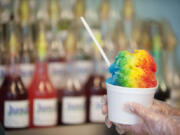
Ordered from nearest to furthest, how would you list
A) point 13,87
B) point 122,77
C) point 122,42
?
point 122,77 < point 13,87 < point 122,42

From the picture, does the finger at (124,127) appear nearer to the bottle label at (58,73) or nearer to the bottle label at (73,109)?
the bottle label at (73,109)

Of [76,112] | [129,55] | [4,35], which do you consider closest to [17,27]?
[4,35]

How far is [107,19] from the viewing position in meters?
1.33

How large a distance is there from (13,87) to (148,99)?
464mm

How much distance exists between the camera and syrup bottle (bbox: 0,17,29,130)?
105cm

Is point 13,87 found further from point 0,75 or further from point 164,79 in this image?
point 164,79

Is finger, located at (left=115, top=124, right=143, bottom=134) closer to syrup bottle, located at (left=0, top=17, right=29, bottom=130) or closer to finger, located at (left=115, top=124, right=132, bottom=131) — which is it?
finger, located at (left=115, top=124, right=132, bottom=131)

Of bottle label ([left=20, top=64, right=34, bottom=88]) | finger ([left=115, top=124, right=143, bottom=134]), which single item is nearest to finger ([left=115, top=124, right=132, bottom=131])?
finger ([left=115, top=124, right=143, bottom=134])

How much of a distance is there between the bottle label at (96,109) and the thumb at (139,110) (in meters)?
0.42

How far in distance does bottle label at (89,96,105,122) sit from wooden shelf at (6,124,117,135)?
0.02m

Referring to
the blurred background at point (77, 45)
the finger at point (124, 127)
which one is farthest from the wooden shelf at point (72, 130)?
the finger at point (124, 127)

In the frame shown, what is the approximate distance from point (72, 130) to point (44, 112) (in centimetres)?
10

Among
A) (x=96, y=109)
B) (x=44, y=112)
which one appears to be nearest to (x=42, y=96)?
(x=44, y=112)

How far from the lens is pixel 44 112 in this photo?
3.59 ft
